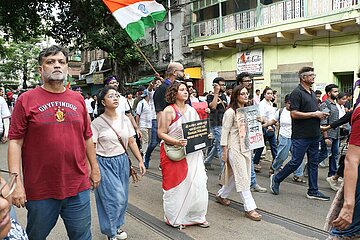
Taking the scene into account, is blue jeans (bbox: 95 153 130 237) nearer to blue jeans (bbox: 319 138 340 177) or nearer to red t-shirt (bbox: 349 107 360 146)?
red t-shirt (bbox: 349 107 360 146)

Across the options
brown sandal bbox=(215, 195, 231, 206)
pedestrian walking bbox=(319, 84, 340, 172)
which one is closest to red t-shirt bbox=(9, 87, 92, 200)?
brown sandal bbox=(215, 195, 231, 206)

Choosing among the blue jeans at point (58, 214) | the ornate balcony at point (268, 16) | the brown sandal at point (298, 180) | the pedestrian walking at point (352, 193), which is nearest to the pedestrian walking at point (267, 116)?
the brown sandal at point (298, 180)

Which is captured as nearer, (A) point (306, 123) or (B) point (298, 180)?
(A) point (306, 123)

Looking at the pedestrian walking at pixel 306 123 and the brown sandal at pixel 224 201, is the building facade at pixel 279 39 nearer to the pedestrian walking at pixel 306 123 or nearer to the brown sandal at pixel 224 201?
the pedestrian walking at pixel 306 123

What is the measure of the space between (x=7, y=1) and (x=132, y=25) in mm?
11293

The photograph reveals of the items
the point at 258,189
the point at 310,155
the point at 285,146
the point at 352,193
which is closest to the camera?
the point at 352,193

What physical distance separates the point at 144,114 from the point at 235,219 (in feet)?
15.4

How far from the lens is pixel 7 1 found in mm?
16094

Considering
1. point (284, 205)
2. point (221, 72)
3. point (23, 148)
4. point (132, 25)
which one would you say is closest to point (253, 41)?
point (221, 72)

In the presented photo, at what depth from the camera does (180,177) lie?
168 inches

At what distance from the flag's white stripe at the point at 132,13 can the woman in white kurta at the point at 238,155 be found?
3.45 m

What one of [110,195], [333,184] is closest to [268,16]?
[333,184]

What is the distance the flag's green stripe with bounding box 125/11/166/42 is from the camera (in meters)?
7.52

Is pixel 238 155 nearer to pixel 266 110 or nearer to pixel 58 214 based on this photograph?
pixel 58 214
